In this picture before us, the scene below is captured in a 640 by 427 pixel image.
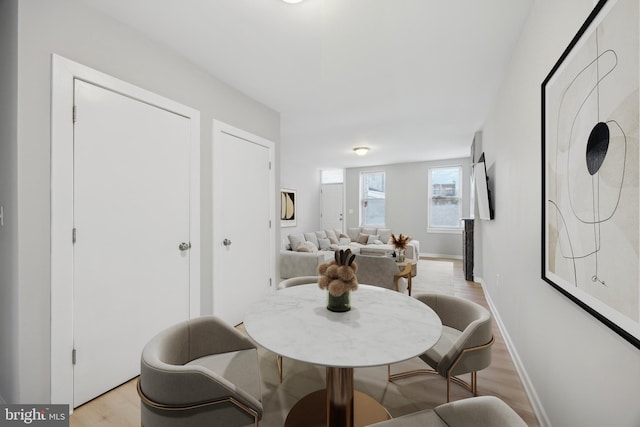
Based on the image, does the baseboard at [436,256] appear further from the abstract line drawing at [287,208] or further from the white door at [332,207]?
the abstract line drawing at [287,208]

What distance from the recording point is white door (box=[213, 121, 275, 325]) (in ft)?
9.01

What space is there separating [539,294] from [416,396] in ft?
3.32

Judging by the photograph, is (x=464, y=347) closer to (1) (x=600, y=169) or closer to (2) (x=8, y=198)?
(1) (x=600, y=169)

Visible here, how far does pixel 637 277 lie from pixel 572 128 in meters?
0.69

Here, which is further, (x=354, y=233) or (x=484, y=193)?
(x=354, y=233)

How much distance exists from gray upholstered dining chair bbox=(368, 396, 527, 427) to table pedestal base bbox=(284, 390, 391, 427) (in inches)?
25.4

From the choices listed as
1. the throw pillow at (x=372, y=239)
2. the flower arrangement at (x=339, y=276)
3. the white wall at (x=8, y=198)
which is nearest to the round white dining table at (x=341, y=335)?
the flower arrangement at (x=339, y=276)

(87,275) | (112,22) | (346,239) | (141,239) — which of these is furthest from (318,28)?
(346,239)

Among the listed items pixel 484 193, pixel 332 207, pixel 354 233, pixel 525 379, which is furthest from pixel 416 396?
pixel 332 207

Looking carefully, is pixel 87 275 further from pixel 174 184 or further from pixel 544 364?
pixel 544 364

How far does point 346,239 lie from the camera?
295 inches

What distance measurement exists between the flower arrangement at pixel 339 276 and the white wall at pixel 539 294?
0.95 meters

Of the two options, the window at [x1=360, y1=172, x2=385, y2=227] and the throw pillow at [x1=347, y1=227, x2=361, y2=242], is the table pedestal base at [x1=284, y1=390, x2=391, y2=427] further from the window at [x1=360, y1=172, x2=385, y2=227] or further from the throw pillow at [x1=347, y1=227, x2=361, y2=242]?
the window at [x1=360, y1=172, x2=385, y2=227]

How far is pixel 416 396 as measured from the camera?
6.08 feet
